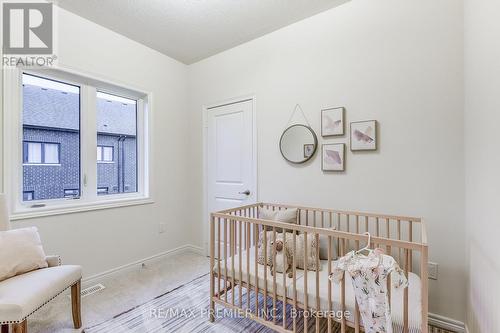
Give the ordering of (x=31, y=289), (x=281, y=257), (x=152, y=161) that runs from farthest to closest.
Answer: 1. (x=152, y=161)
2. (x=281, y=257)
3. (x=31, y=289)

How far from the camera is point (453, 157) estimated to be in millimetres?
1693

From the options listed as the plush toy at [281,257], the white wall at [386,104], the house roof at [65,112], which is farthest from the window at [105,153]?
the plush toy at [281,257]

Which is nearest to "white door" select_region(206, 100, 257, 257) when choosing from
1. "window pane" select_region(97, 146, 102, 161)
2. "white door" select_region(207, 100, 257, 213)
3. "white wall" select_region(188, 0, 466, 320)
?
"white door" select_region(207, 100, 257, 213)

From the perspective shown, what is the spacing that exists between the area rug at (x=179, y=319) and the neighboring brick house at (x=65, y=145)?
1.32 meters

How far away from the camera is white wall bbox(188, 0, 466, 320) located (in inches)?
67.2

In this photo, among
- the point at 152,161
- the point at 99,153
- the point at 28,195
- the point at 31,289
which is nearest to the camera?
the point at 31,289

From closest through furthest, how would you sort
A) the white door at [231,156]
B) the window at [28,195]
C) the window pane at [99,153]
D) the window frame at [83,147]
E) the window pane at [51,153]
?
the window frame at [83,147] < the window at [28,195] < the window pane at [51,153] < the window pane at [99,153] < the white door at [231,156]

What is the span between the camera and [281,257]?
65.8 inches

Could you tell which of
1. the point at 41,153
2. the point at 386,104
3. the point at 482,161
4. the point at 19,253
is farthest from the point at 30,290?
the point at 386,104

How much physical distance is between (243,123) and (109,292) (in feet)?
7.01

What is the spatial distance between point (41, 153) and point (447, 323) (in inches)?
139

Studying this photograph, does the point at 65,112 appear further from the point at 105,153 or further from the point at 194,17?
the point at 194,17

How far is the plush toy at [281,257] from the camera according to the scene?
62.0 inches

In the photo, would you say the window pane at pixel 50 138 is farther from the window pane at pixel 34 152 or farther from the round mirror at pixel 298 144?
the round mirror at pixel 298 144
